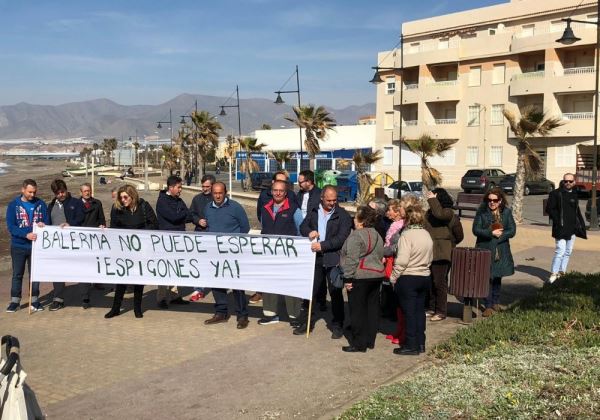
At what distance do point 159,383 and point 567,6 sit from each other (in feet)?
149

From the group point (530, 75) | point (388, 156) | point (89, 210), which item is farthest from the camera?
point (388, 156)

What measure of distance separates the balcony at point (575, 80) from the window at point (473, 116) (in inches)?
259

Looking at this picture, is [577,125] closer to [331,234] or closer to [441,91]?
[441,91]

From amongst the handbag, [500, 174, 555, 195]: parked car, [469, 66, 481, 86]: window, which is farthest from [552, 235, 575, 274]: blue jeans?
[469, 66, 481, 86]: window

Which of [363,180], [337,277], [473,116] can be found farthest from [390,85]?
[337,277]

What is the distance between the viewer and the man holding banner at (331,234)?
7.87m

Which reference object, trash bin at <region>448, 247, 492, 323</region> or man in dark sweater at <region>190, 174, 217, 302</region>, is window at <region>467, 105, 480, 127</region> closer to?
man in dark sweater at <region>190, 174, 217, 302</region>

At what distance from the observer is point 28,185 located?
931 cm

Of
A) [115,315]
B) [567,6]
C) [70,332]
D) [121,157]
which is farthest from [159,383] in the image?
[121,157]

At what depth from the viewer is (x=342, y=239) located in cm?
787

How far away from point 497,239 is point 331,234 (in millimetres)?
2447

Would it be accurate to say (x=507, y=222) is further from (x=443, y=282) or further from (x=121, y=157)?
(x=121, y=157)

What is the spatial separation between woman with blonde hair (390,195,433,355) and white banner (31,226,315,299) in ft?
4.54

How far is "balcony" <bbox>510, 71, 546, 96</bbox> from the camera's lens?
4453cm
